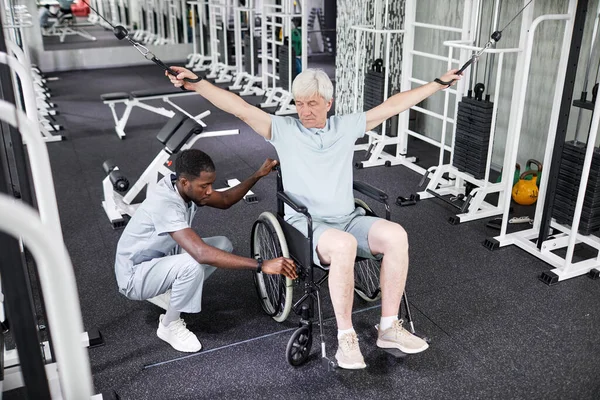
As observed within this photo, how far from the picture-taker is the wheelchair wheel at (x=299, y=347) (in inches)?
86.6

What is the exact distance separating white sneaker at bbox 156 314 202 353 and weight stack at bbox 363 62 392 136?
277 cm

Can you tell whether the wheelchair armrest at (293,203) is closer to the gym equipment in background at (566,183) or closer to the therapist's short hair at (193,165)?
the therapist's short hair at (193,165)

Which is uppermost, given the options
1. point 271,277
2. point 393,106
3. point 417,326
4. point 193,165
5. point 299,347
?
point 393,106

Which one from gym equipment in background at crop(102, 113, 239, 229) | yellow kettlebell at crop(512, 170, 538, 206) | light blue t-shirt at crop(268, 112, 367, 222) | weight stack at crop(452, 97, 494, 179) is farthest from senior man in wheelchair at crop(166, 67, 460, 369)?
yellow kettlebell at crop(512, 170, 538, 206)

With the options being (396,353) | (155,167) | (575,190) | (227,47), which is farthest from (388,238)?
(227,47)

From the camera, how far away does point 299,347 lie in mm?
2223

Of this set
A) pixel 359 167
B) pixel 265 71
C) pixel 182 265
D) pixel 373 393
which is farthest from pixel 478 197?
pixel 265 71

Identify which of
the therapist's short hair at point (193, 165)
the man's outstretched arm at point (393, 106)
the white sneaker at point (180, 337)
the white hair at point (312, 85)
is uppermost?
the white hair at point (312, 85)

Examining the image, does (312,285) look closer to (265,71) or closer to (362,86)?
(362,86)

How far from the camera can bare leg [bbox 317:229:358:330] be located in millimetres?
2102

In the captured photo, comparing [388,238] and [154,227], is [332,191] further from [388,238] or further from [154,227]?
[154,227]

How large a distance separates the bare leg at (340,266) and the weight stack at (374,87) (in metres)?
2.61

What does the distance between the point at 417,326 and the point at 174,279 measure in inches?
42.5

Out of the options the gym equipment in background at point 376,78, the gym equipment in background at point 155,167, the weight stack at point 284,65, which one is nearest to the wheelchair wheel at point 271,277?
the gym equipment in background at point 155,167
